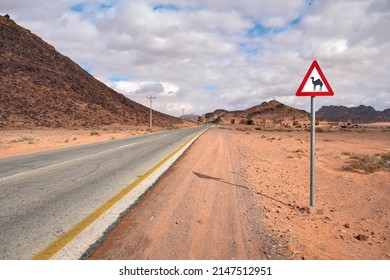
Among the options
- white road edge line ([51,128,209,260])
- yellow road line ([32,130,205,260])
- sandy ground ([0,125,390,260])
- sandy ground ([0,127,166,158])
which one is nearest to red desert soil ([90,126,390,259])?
sandy ground ([0,125,390,260])

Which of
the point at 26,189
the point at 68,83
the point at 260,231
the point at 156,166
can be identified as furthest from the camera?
the point at 68,83

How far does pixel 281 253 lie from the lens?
371cm

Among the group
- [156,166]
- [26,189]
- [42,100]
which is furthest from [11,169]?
[42,100]

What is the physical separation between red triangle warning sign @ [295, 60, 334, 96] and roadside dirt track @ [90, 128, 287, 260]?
226 centimetres

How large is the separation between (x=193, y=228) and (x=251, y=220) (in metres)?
1.00

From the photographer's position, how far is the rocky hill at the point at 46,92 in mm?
53844

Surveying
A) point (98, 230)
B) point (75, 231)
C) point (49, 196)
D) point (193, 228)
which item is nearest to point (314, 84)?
point (193, 228)

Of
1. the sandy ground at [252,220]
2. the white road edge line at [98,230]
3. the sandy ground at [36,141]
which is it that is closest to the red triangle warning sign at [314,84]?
the sandy ground at [252,220]

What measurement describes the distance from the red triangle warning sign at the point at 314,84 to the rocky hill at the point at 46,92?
4928cm

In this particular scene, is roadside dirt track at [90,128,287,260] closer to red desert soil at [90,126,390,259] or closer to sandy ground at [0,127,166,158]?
red desert soil at [90,126,390,259]

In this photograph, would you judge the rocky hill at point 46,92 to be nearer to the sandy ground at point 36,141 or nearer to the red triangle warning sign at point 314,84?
the sandy ground at point 36,141

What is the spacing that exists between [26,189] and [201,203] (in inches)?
154
